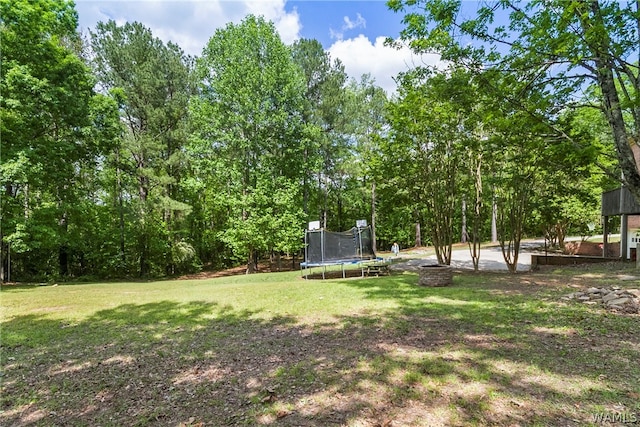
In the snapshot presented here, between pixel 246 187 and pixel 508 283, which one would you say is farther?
pixel 246 187

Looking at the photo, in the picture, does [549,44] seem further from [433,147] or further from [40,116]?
[40,116]

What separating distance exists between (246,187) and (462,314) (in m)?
13.3

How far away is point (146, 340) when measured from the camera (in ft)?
13.6

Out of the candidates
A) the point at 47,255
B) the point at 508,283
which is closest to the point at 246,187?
the point at 47,255

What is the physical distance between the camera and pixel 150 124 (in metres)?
16.5

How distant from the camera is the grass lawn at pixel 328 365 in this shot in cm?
233

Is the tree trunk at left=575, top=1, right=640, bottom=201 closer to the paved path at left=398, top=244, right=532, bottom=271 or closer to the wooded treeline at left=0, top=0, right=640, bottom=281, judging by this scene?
the wooded treeline at left=0, top=0, right=640, bottom=281

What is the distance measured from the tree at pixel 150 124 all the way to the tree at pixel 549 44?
46.3 ft

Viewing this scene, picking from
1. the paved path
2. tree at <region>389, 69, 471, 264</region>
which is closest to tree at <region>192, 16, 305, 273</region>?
the paved path

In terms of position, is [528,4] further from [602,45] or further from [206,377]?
[206,377]

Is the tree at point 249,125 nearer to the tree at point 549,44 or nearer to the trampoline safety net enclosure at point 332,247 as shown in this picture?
A: the trampoline safety net enclosure at point 332,247

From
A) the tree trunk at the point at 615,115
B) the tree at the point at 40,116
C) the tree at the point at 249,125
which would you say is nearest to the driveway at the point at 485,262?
the tree at the point at 249,125

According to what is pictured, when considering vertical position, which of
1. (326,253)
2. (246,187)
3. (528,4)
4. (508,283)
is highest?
(528,4)

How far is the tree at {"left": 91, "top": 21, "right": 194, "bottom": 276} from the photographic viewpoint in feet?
51.0
